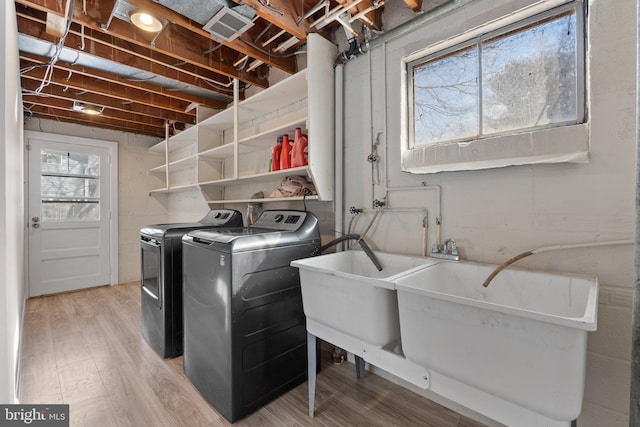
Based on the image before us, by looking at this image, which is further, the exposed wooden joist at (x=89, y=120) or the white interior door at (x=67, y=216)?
the white interior door at (x=67, y=216)

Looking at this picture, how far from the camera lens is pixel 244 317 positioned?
62.6 inches

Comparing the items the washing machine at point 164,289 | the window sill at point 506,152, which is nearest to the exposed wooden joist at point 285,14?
the window sill at point 506,152

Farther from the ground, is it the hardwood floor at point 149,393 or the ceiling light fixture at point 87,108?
the ceiling light fixture at point 87,108

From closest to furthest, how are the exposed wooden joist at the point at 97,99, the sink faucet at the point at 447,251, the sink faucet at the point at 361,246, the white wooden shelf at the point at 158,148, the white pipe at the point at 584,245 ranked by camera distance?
the white pipe at the point at 584,245, the sink faucet at the point at 447,251, the sink faucet at the point at 361,246, the exposed wooden joist at the point at 97,99, the white wooden shelf at the point at 158,148

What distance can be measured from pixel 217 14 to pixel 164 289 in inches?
74.6

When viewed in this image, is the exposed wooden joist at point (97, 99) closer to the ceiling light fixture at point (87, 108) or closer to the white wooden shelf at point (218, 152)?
the ceiling light fixture at point (87, 108)

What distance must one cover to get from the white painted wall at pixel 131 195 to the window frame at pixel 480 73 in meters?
4.31

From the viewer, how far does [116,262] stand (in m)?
4.29

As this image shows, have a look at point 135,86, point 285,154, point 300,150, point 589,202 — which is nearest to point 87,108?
point 135,86

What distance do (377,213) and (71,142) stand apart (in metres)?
4.37

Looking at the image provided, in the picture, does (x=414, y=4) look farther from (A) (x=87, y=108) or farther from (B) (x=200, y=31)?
(A) (x=87, y=108)

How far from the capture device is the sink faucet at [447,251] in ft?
5.07

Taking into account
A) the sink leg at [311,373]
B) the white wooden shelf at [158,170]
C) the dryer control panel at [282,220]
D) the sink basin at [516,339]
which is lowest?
the sink leg at [311,373]

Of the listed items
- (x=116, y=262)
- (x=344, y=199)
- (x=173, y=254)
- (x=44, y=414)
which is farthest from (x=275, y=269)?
(x=116, y=262)
